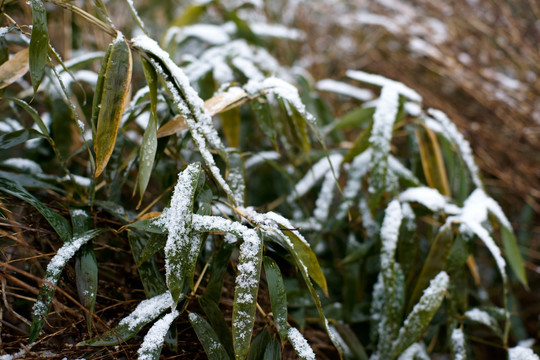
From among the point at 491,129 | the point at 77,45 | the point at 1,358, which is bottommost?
the point at 491,129

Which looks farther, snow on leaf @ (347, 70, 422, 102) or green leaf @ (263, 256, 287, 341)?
snow on leaf @ (347, 70, 422, 102)

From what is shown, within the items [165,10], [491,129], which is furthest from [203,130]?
[165,10]

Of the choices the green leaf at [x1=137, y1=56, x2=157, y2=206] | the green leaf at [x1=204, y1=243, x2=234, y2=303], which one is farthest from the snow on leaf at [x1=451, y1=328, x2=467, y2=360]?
the green leaf at [x1=137, y1=56, x2=157, y2=206]

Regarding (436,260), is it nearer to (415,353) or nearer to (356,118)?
(415,353)

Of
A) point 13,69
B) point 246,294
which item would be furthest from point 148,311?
point 13,69

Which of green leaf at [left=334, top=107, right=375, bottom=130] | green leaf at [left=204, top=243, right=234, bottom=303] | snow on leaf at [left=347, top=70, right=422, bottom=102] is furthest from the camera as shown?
green leaf at [left=334, top=107, right=375, bottom=130]

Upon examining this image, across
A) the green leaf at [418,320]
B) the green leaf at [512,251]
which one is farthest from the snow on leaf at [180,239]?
the green leaf at [512,251]

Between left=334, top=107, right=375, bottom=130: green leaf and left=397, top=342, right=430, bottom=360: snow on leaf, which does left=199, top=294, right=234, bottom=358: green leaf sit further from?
left=334, top=107, right=375, bottom=130: green leaf

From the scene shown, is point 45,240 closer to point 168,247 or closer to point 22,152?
point 168,247
